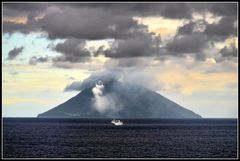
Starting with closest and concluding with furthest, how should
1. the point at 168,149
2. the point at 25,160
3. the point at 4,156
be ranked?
the point at 25,160 < the point at 4,156 < the point at 168,149

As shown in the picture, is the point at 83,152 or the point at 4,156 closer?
the point at 4,156

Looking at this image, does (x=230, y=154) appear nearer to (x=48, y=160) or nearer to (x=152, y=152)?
(x=152, y=152)

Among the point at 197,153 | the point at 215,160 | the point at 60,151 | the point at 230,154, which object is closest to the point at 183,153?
the point at 197,153

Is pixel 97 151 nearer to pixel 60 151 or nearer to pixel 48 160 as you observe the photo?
pixel 60 151

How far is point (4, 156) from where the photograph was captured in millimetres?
108312

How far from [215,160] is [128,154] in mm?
23887

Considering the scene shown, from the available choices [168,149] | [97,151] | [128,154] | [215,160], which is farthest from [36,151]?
[215,160]

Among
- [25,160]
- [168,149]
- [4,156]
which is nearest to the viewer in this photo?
[25,160]

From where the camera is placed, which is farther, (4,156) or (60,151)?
(60,151)

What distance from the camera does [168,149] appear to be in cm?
12481

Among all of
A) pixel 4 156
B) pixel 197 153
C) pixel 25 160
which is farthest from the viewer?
pixel 197 153

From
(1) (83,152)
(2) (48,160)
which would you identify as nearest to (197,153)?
(1) (83,152)

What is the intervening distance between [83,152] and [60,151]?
5.83m

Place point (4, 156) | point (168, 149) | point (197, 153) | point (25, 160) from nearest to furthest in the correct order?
point (25, 160) < point (4, 156) < point (197, 153) < point (168, 149)
